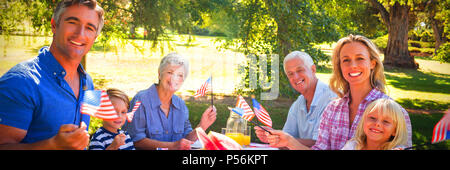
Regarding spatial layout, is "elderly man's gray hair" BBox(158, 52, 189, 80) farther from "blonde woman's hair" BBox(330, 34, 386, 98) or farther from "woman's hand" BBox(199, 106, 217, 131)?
"blonde woman's hair" BBox(330, 34, 386, 98)

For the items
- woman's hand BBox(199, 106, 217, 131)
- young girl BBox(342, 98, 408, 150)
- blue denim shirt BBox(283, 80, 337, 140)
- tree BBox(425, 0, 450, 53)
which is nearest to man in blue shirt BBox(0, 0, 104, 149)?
woman's hand BBox(199, 106, 217, 131)

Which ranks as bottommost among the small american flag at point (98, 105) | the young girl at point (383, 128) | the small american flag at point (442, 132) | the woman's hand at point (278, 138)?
the woman's hand at point (278, 138)

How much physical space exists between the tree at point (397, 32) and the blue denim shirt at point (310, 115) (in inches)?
645

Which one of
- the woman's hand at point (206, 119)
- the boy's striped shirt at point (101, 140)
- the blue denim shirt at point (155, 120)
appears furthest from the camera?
the blue denim shirt at point (155, 120)

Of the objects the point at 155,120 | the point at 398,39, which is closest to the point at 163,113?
the point at 155,120

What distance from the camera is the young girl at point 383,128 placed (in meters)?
2.47

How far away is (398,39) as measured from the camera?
2216 centimetres

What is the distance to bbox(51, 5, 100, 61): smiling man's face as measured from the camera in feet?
7.81

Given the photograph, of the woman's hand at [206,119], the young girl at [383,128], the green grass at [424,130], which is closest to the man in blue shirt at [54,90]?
the woman's hand at [206,119]

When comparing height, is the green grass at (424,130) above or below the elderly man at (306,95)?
below

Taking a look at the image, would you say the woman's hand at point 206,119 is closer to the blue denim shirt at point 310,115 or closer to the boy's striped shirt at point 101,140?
the boy's striped shirt at point 101,140

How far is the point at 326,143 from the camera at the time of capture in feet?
9.86
